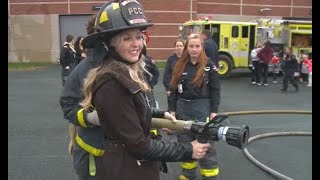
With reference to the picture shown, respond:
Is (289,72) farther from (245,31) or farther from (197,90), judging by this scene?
(197,90)

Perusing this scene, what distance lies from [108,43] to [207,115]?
119 inches

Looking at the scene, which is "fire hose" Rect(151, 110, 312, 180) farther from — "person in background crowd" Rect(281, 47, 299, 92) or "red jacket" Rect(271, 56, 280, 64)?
"red jacket" Rect(271, 56, 280, 64)

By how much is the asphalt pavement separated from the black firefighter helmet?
3.20 m

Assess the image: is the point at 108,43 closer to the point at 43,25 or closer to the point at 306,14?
the point at 43,25

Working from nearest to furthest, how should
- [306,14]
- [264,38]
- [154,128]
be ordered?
[154,128] → [264,38] → [306,14]

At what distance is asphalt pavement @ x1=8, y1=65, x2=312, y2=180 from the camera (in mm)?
5832

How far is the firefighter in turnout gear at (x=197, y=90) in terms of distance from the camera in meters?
5.08

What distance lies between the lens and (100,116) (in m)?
2.28

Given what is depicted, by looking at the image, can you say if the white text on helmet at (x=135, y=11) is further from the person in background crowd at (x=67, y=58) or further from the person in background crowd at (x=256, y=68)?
the person in background crowd at (x=256, y=68)

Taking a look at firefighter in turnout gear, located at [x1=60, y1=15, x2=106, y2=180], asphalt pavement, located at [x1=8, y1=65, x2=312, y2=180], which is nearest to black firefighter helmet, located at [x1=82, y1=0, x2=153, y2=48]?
firefighter in turnout gear, located at [x1=60, y1=15, x2=106, y2=180]

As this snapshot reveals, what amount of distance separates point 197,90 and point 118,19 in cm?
294

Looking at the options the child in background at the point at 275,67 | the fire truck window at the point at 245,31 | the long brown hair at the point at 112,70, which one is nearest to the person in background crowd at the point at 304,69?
the child in background at the point at 275,67
